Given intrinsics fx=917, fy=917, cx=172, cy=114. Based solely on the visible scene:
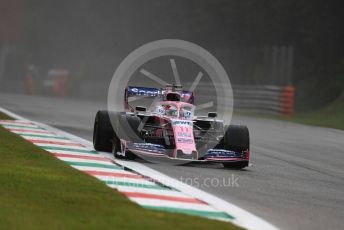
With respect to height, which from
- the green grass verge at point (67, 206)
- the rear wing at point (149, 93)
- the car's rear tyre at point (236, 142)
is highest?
the rear wing at point (149, 93)

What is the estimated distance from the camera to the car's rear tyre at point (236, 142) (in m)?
12.5

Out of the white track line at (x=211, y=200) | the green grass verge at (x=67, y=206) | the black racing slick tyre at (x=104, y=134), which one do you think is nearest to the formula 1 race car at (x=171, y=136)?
the black racing slick tyre at (x=104, y=134)

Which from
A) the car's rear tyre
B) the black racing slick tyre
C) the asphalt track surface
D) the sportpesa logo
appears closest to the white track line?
the asphalt track surface

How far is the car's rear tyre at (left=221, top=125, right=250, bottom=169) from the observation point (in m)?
12.5

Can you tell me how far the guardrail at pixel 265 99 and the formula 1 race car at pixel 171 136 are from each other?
57.8ft

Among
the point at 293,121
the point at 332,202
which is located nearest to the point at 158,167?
the point at 332,202

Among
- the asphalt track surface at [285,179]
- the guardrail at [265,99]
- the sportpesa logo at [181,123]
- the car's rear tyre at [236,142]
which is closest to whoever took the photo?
the asphalt track surface at [285,179]

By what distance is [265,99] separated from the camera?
3238 cm

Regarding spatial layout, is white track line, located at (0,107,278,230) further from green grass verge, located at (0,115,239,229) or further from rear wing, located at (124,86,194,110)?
rear wing, located at (124,86,194,110)

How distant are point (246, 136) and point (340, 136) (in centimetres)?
908

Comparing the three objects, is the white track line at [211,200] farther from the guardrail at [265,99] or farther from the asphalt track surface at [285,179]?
the guardrail at [265,99]

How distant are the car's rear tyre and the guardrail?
18.1m

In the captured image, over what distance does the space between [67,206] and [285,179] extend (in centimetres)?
453

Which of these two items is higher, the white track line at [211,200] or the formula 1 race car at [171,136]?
the formula 1 race car at [171,136]
